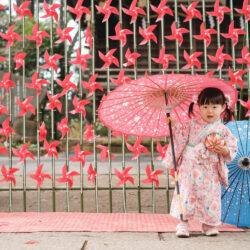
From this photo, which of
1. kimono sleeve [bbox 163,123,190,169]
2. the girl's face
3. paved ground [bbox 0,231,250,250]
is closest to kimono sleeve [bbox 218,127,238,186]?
the girl's face

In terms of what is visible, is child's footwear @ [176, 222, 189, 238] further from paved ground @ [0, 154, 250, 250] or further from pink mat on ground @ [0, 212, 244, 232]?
pink mat on ground @ [0, 212, 244, 232]

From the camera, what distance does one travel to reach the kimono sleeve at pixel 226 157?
2.35 meters

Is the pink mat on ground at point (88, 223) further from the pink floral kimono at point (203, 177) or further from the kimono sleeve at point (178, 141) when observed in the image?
the kimono sleeve at point (178, 141)

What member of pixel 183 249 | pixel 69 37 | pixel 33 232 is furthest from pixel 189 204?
pixel 69 37

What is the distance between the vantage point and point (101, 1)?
9211 millimetres

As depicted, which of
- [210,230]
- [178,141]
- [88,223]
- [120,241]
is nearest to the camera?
[120,241]

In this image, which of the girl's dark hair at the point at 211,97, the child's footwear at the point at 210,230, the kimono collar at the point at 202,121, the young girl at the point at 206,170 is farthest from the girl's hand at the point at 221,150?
the child's footwear at the point at 210,230

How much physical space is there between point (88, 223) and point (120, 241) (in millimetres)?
508

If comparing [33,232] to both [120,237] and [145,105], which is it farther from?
[145,105]

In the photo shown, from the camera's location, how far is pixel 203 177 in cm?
239

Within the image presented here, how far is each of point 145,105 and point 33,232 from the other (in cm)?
118

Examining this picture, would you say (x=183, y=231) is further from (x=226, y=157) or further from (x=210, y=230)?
(x=226, y=157)

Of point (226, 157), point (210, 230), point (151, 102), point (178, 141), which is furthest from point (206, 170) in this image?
point (151, 102)

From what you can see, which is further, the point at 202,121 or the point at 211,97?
the point at 202,121
